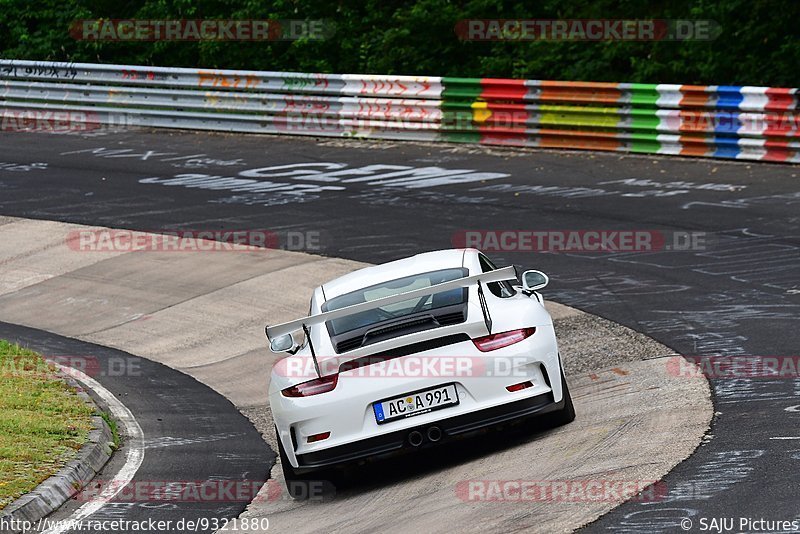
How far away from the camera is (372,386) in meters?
7.71

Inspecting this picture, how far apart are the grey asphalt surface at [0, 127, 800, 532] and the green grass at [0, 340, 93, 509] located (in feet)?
13.1

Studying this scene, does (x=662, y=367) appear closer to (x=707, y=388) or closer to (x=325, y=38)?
(x=707, y=388)

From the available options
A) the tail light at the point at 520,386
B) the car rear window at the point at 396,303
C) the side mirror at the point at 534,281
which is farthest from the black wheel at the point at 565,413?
the car rear window at the point at 396,303

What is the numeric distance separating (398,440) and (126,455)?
2635 mm

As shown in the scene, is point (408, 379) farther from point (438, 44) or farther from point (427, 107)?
point (438, 44)

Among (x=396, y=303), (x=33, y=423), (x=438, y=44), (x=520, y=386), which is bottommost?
(x=33, y=423)

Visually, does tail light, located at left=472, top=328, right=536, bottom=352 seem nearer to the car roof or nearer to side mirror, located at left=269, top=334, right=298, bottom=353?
the car roof

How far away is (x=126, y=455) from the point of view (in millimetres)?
9320

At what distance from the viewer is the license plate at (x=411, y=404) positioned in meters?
7.71

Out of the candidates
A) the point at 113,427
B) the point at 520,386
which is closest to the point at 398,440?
the point at 520,386

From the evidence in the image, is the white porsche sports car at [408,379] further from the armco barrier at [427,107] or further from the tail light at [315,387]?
the armco barrier at [427,107]

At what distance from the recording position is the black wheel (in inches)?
326

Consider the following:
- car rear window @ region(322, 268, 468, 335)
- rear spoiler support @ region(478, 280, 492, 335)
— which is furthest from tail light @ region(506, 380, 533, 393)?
car rear window @ region(322, 268, 468, 335)

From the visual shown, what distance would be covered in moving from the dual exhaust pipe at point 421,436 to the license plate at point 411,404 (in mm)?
113
